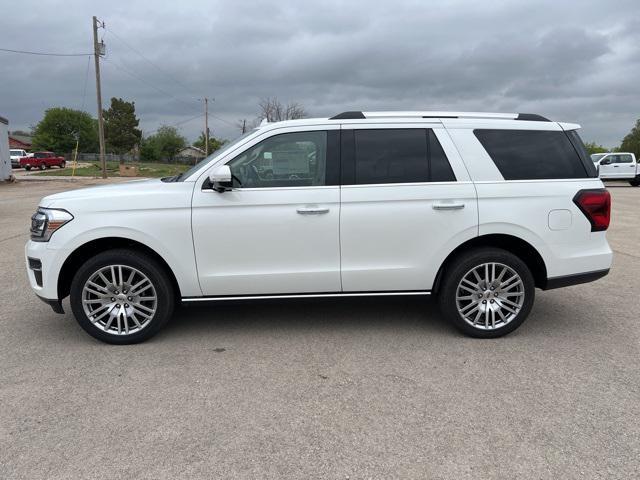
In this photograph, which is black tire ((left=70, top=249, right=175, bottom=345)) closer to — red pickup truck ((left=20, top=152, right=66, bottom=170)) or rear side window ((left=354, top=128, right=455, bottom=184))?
rear side window ((left=354, top=128, right=455, bottom=184))

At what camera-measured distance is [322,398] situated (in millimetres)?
3338

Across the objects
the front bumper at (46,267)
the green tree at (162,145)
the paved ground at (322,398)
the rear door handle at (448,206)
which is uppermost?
the green tree at (162,145)

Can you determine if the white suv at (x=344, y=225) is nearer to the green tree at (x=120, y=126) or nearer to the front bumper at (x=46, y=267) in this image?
the front bumper at (x=46, y=267)

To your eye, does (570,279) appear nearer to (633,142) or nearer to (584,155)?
(584,155)

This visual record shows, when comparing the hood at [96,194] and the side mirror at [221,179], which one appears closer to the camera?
the side mirror at [221,179]

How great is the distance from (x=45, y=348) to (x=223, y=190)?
6.70ft

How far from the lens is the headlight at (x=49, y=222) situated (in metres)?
4.09

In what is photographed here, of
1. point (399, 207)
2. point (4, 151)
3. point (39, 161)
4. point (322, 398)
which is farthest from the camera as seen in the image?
point (39, 161)

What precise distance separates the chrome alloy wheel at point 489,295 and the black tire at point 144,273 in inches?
98.7

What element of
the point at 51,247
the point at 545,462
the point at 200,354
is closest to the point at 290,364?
the point at 200,354

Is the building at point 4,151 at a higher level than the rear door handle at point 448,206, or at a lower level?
higher

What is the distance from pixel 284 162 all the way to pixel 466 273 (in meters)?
1.84

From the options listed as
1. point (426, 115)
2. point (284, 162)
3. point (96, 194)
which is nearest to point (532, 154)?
point (426, 115)

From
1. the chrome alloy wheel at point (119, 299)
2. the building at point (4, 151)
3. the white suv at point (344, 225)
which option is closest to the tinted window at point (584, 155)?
the white suv at point (344, 225)
